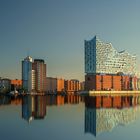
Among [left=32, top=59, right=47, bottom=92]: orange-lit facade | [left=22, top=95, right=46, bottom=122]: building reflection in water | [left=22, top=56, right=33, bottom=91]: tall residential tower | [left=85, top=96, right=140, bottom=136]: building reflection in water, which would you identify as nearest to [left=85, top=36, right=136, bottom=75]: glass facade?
[left=32, top=59, right=47, bottom=92]: orange-lit facade

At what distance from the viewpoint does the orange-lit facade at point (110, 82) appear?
143800 millimetres

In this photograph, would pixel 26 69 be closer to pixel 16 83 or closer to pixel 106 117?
pixel 16 83

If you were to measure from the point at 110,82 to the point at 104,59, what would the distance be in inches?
410

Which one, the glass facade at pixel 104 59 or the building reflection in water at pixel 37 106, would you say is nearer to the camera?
the building reflection in water at pixel 37 106

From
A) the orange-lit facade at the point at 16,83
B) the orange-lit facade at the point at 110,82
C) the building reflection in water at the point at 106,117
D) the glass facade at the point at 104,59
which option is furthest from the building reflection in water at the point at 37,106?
the orange-lit facade at the point at 16,83

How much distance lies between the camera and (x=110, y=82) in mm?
152250

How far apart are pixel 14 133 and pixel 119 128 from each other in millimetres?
9385

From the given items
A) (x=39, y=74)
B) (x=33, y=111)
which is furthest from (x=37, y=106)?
(x=39, y=74)

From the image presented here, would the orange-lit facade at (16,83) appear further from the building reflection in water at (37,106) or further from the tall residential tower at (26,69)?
the building reflection in water at (37,106)

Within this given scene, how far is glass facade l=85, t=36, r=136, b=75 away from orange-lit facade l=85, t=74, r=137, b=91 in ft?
9.03

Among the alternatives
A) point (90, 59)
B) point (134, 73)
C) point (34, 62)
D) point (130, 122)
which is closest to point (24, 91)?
point (34, 62)

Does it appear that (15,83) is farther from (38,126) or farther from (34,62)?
(38,126)

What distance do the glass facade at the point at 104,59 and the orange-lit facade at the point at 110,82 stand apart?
9.03 feet

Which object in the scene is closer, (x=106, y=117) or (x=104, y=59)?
(x=106, y=117)
